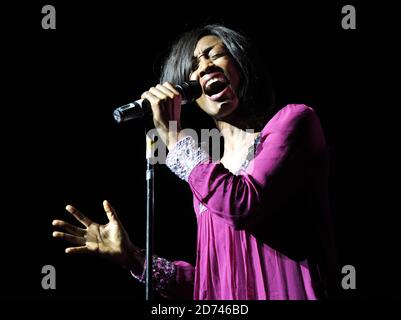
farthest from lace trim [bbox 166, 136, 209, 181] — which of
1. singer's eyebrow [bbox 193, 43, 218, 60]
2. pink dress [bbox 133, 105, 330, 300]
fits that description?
singer's eyebrow [bbox 193, 43, 218, 60]

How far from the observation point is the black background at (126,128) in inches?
81.0

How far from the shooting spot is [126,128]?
2297 mm

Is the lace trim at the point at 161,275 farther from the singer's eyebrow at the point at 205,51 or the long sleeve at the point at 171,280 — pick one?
the singer's eyebrow at the point at 205,51

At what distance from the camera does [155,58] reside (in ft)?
7.34

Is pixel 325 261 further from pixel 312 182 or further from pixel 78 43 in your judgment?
pixel 78 43

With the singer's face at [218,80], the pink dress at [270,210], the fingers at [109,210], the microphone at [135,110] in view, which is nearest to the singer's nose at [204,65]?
the singer's face at [218,80]

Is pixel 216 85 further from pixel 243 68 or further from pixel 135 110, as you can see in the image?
pixel 135 110

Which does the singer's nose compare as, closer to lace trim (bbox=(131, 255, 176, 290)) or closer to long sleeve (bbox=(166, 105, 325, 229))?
long sleeve (bbox=(166, 105, 325, 229))

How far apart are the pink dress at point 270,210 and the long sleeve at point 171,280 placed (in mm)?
255

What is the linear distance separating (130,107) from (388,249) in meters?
1.33

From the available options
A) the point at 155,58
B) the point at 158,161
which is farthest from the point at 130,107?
the point at 155,58

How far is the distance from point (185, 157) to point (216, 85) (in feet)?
1.34

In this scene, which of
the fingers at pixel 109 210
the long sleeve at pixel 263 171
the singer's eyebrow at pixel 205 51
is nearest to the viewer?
the long sleeve at pixel 263 171

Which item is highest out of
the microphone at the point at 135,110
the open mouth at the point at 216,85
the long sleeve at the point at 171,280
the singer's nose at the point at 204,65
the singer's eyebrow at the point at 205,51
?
the singer's eyebrow at the point at 205,51
